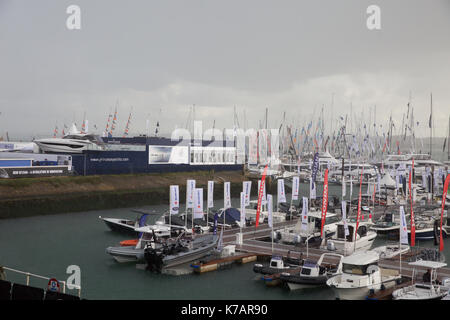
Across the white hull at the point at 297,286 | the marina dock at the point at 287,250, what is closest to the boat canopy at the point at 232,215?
the marina dock at the point at 287,250

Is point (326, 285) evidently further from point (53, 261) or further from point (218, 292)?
point (53, 261)

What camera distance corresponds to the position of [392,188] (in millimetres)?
57875

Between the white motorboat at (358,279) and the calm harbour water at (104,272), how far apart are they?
133 centimetres

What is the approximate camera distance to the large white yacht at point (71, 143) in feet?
205

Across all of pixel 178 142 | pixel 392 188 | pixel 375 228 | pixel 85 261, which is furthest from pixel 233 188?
pixel 85 261

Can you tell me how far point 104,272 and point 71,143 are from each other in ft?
132

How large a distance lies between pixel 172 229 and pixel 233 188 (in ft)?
114

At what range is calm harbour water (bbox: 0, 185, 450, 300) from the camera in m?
22.3

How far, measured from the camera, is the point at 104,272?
25844 millimetres

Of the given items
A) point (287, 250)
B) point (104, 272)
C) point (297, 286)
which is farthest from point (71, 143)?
point (297, 286)

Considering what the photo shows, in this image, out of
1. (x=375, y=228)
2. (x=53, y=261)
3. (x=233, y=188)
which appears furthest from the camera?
(x=233, y=188)

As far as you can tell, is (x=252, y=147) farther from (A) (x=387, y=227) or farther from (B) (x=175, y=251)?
(B) (x=175, y=251)

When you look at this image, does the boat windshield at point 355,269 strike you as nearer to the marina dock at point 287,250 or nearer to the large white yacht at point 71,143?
the marina dock at point 287,250


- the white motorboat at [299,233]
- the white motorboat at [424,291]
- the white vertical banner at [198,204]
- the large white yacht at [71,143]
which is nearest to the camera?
the white motorboat at [424,291]
